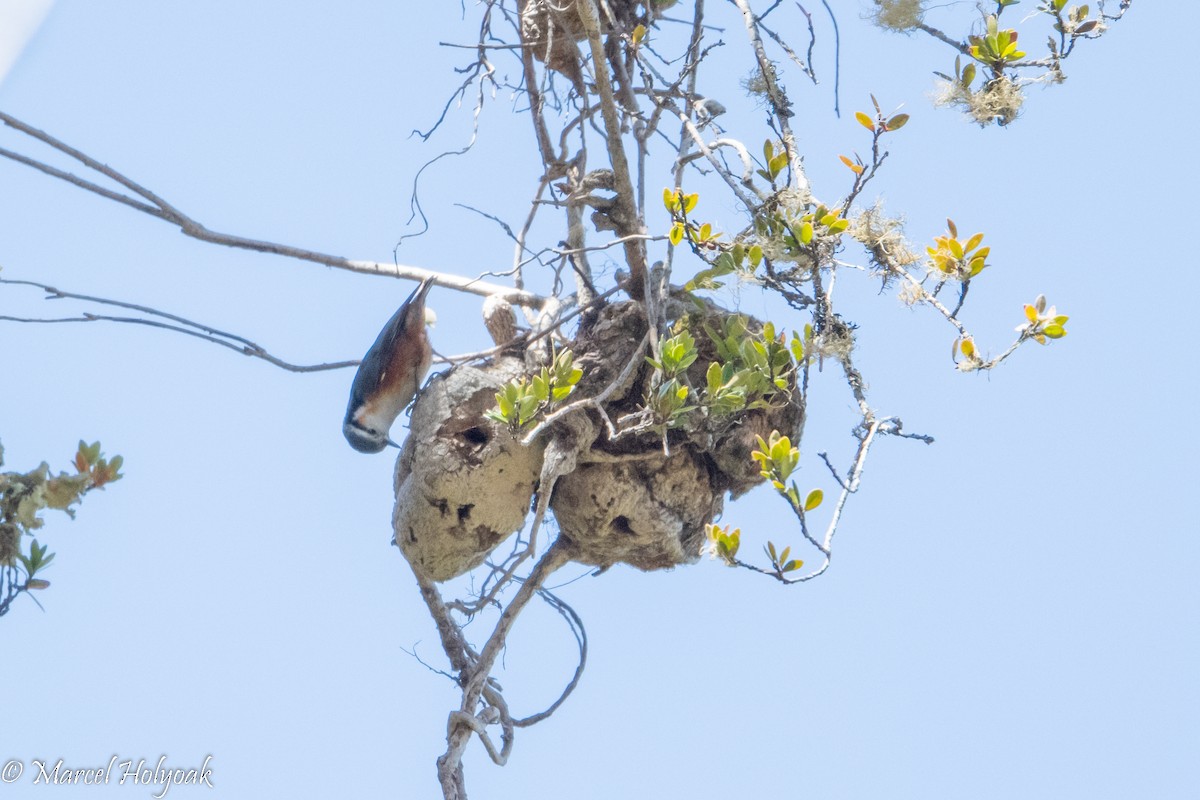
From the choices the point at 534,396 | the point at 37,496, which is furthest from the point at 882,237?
the point at 37,496

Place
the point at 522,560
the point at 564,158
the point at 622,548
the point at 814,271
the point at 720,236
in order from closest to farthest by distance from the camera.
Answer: the point at 814,271 < the point at 720,236 < the point at 522,560 < the point at 622,548 < the point at 564,158

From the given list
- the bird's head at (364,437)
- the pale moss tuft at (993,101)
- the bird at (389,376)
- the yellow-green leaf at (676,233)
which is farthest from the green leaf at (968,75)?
the bird's head at (364,437)

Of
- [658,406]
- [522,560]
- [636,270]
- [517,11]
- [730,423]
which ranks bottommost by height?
[522,560]

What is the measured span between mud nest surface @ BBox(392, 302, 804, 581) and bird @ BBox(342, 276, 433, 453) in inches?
32.7

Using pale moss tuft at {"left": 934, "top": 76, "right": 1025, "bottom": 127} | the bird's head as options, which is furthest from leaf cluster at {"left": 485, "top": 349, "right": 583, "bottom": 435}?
the bird's head

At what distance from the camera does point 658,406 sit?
315 cm

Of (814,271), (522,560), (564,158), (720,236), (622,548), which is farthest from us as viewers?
(564,158)

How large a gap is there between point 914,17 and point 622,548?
191cm

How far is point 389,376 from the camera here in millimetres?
4660

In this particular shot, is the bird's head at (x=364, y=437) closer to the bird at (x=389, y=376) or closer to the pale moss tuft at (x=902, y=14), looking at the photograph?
the bird at (x=389, y=376)

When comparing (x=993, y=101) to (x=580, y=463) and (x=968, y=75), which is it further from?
(x=580, y=463)

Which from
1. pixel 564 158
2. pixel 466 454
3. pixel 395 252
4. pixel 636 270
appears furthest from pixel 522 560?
pixel 564 158

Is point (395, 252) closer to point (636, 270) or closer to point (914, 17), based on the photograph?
point (636, 270)

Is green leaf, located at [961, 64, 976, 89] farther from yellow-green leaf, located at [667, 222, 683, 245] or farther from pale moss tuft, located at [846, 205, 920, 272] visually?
yellow-green leaf, located at [667, 222, 683, 245]
